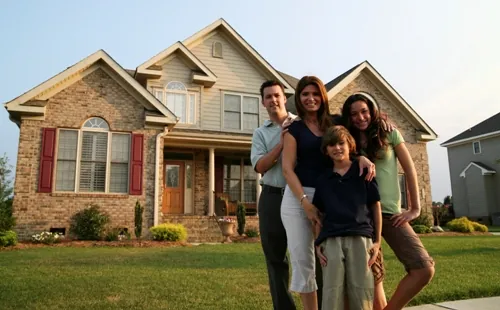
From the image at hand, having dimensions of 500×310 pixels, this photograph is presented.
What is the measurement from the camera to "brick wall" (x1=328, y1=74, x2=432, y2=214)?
640 inches

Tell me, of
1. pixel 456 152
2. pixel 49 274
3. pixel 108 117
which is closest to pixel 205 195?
pixel 108 117

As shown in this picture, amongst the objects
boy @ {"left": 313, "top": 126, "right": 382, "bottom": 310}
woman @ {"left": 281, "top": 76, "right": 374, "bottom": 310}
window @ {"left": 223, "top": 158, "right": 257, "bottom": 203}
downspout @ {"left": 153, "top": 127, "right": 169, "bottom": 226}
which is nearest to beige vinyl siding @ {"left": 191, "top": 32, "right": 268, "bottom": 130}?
window @ {"left": 223, "top": 158, "right": 257, "bottom": 203}

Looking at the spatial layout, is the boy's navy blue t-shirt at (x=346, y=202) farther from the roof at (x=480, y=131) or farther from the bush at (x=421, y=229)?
the roof at (x=480, y=131)

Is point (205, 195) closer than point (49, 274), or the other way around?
point (49, 274)

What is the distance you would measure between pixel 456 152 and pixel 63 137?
26531 millimetres

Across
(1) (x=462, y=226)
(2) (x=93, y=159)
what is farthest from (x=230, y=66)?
(1) (x=462, y=226)

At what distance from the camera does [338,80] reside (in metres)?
16.7

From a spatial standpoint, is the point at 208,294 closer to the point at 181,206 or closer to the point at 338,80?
the point at 181,206

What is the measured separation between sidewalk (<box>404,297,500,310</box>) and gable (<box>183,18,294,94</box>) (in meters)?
12.2

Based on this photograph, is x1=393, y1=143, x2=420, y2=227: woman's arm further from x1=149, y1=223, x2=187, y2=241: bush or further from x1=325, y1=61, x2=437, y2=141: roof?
x1=325, y1=61, x2=437, y2=141: roof

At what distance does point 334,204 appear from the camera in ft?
8.04

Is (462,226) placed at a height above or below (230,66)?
below

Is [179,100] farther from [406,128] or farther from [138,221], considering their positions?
[406,128]

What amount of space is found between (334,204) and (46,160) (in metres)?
10.9
